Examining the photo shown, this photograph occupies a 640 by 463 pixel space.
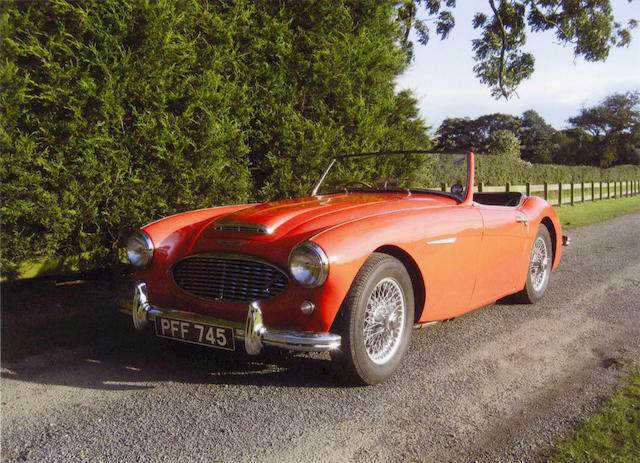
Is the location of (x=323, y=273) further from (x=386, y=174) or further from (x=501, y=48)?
(x=501, y=48)

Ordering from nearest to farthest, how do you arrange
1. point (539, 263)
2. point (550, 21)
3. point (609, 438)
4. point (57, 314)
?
point (609, 438) → point (57, 314) → point (539, 263) → point (550, 21)

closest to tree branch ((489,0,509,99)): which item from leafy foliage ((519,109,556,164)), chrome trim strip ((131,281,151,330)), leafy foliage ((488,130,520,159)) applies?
chrome trim strip ((131,281,151,330))

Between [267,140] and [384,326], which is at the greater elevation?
[267,140]

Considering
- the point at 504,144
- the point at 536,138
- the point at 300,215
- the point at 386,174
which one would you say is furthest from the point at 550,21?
the point at 536,138

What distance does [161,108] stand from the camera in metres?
5.07

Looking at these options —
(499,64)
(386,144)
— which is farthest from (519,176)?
(386,144)

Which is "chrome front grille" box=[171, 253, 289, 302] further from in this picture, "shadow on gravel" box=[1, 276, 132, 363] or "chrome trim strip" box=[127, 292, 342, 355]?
"shadow on gravel" box=[1, 276, 132, 363]

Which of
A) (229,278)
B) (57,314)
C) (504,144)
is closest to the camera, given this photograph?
(229,278)

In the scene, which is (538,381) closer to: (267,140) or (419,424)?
(419,424)

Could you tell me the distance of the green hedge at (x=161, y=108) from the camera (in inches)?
172

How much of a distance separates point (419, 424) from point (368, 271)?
32.4 inches

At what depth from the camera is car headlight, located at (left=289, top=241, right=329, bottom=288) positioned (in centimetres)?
266

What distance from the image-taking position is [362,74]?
714 cm

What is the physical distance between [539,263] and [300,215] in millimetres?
2800
